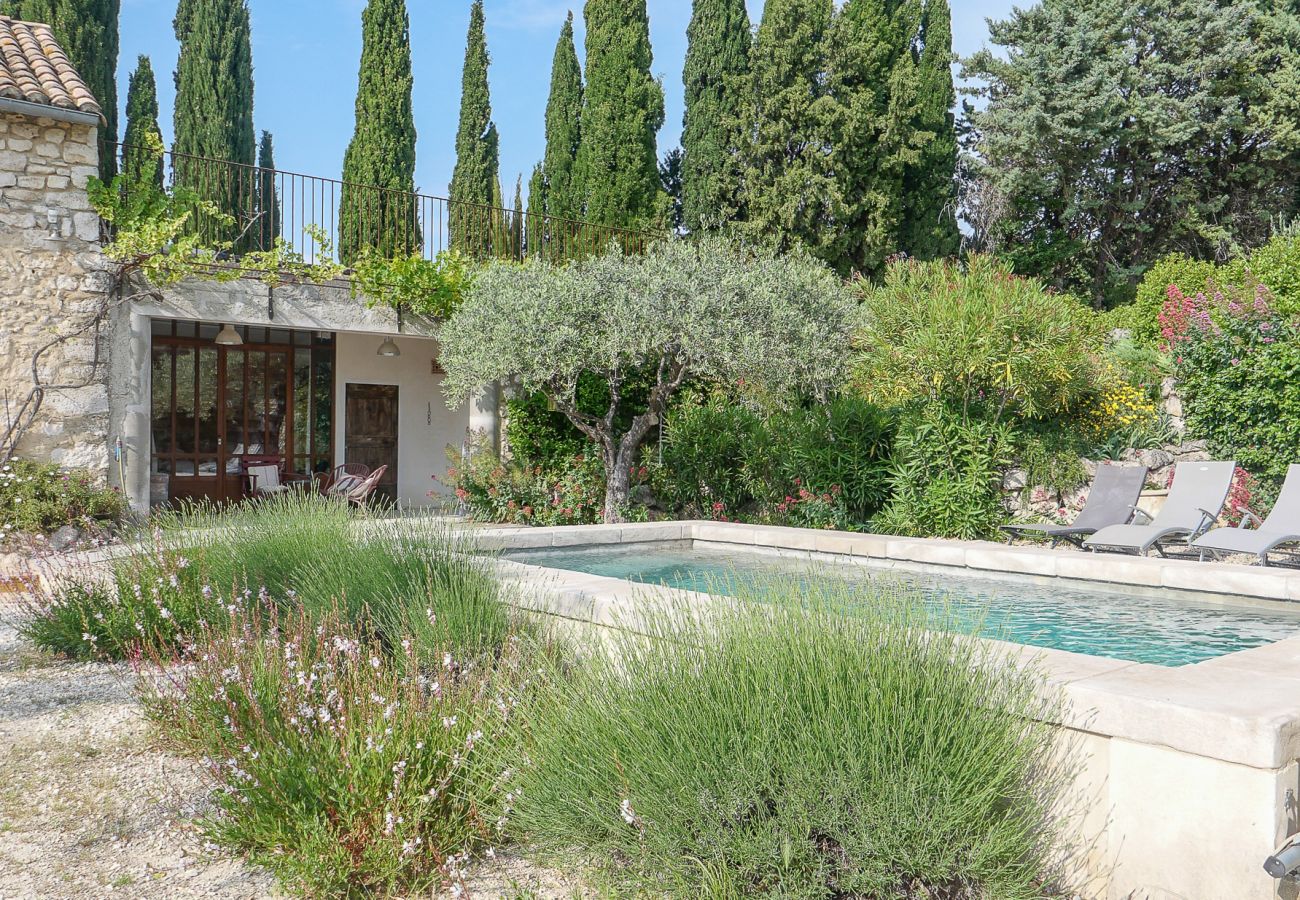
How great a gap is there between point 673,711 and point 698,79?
18783mm

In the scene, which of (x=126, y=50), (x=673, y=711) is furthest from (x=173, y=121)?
(x=673, y=711)

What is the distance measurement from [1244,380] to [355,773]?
384 inches

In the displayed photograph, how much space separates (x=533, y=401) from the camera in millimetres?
12266

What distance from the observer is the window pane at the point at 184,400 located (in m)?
13.3

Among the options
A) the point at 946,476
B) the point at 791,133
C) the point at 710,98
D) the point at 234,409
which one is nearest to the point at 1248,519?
the point at 946,476

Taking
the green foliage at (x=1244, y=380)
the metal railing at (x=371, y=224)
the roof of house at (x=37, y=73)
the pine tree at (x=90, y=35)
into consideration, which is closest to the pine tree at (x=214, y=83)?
the pine tree at (x=90, y=35)

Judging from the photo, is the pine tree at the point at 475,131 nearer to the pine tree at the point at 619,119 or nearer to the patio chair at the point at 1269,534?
the pine tree at the point at 619,119

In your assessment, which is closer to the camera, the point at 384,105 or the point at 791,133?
the point at 791,133


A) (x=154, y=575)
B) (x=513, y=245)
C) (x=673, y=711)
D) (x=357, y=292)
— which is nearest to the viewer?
(x=673, y=711)

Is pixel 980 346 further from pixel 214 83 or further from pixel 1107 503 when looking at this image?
pixel 214 83

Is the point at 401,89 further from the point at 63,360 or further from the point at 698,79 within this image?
the point at 63,360

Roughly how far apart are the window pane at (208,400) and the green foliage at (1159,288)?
1328cm

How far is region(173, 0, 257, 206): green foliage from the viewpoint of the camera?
A: 1870cm

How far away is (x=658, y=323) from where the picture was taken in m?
9.00
